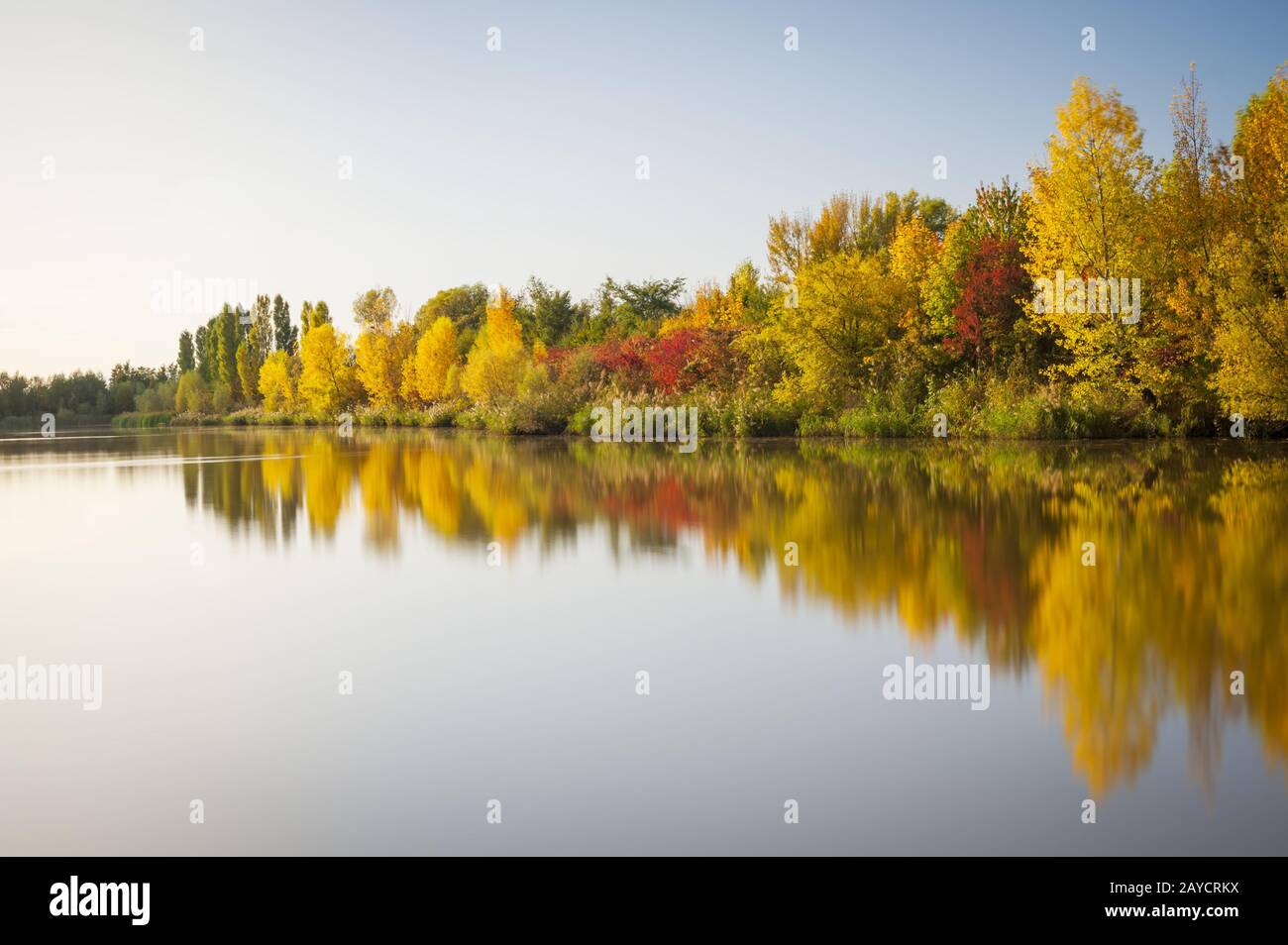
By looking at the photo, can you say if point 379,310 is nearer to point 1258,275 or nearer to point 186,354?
point 186,354

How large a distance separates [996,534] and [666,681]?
530 centimetres

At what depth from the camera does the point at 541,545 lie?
10.3m

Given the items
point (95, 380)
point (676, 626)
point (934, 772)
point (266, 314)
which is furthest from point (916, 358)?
point (95, 380)

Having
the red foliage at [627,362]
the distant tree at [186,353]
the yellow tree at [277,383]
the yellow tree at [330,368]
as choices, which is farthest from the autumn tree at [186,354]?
the red foliage at [627,362]

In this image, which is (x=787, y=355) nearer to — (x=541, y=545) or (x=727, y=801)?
(x=541, y=545)

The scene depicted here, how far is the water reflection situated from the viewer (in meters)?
4.97

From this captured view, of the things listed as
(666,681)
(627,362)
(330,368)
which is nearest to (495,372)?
(627,362)

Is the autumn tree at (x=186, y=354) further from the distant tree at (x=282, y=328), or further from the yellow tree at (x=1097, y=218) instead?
the yellow tree at (x=1097, y=218)

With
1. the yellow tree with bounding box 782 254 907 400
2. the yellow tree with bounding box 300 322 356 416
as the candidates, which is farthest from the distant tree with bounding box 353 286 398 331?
the yellow tree with bounding box 782 254 907 400

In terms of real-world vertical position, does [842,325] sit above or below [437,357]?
below

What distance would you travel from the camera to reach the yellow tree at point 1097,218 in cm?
2252

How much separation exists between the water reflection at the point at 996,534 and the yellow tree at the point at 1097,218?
8.74ft

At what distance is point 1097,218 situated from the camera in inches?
893
